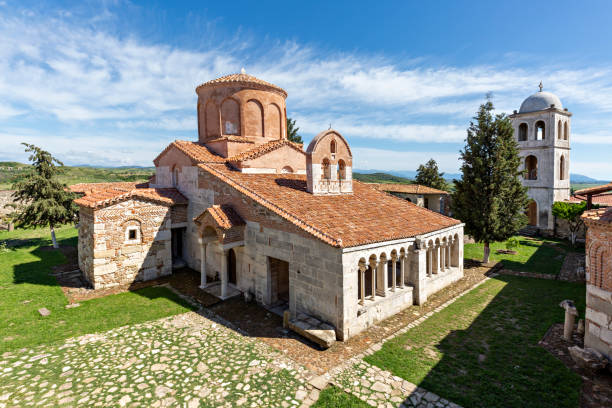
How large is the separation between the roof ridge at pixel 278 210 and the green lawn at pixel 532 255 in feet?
42.5

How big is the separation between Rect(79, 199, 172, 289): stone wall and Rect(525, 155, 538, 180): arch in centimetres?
2977

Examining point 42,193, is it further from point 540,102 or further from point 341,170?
point 540,102

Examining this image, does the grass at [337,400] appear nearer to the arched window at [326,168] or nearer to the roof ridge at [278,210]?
the roof ridge at [278,210]

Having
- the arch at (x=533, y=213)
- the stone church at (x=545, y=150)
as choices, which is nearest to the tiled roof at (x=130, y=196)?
the stone church at (x=545, y=150)

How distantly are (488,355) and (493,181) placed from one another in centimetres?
1102

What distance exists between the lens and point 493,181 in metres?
16.2

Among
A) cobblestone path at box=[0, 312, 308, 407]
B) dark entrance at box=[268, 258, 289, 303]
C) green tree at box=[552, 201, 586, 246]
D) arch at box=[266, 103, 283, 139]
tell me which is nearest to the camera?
cobblestone path at box=[0, 312, 308, 407]

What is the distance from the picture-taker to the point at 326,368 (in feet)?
24.6

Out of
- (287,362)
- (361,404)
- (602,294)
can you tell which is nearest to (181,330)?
(287,362)

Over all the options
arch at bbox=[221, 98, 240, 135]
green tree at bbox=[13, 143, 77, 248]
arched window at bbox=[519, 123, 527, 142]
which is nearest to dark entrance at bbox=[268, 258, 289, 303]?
arch at bbox=[221, 98, 240, 135]

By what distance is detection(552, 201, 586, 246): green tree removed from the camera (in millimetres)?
22625

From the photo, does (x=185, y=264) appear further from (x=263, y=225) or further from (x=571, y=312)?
(x=571, y=312)

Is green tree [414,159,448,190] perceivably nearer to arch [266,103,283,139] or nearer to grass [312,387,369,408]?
arch [266,103,283,139]

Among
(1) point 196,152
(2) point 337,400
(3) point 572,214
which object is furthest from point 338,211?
(3) point 572,214
